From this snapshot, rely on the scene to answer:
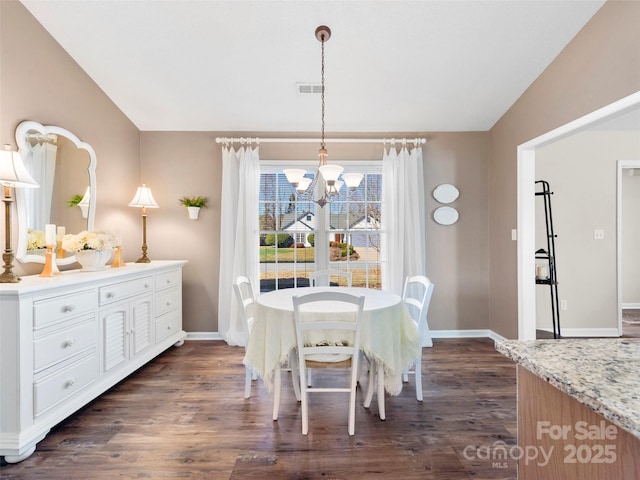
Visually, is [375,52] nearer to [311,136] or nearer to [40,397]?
[311,136]

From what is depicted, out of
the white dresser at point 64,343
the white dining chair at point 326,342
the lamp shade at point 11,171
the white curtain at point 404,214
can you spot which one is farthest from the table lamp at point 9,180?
the white curtain at point 404,214

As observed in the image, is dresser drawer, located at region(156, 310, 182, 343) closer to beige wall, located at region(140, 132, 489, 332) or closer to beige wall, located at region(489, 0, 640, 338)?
beige wall, located at region(140, 132, 489, 332)

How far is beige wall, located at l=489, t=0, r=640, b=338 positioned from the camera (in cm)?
211

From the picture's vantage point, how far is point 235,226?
3680 millimetres

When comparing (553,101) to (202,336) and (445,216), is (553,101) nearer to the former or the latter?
(445,216)

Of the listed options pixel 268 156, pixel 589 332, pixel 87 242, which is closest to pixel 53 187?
pixel 87 242

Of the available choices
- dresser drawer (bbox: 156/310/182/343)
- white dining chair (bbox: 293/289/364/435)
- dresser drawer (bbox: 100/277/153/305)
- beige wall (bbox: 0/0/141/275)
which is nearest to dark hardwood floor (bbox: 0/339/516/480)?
white dining chair (bbox: 293/289/364/435)

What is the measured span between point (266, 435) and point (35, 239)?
2241 mm

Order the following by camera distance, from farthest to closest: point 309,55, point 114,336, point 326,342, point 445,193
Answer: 1. point 445,193
2. point 309,55
3. point 114,336
4. point 326,342

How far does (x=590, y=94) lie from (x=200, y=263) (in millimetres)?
3963

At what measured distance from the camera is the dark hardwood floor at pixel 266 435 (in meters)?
1.70

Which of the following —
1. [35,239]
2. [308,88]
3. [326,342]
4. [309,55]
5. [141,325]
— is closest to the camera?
[326,342]

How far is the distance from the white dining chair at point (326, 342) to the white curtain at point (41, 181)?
216 centimetres

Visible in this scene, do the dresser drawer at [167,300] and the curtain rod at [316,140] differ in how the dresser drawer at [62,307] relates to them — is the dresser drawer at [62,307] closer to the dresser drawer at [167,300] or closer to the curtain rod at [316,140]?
the dresser drawer at [167,300]
